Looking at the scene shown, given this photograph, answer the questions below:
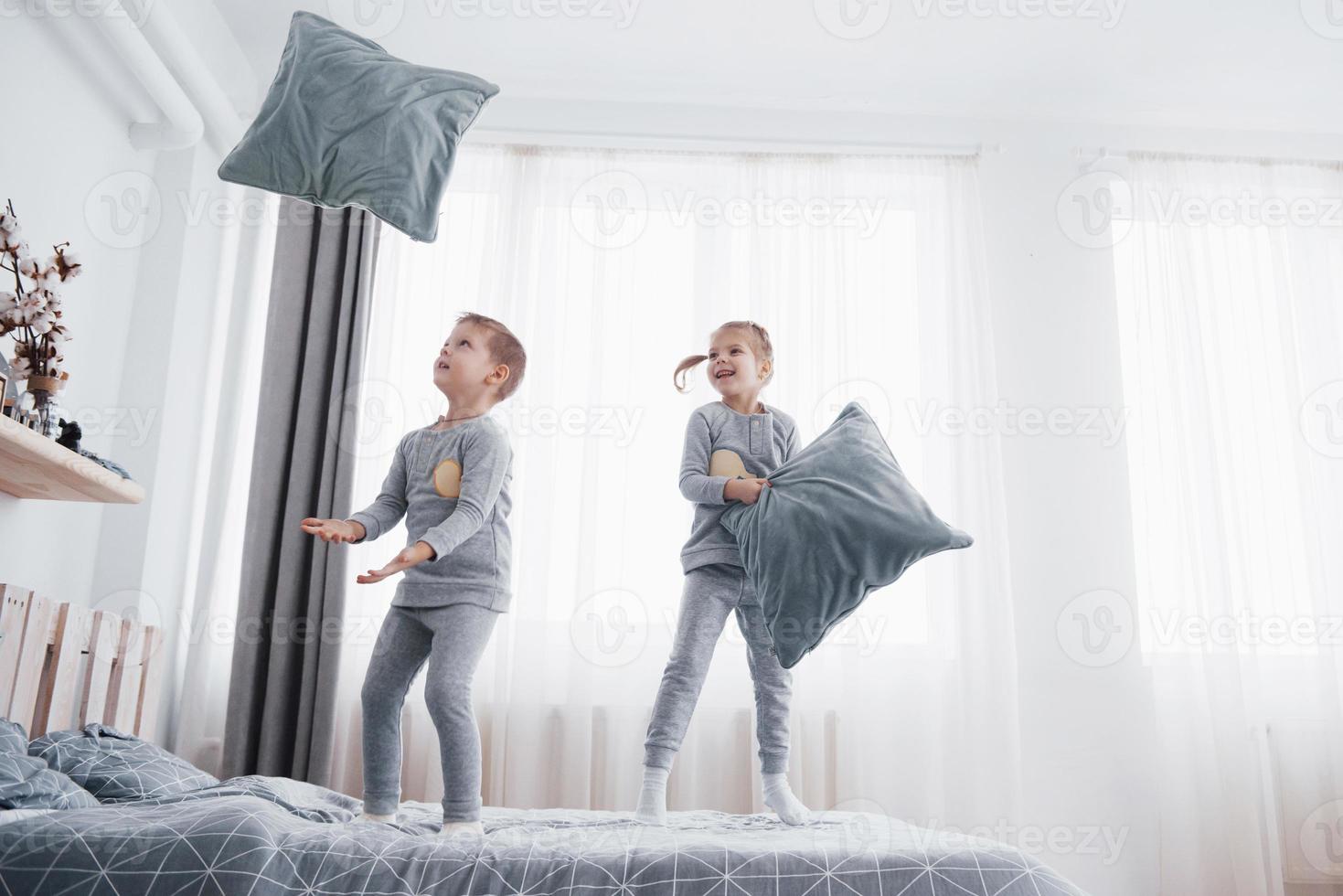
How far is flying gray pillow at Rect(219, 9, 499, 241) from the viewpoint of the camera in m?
1.67

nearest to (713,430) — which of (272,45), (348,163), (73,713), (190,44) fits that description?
(348,163)

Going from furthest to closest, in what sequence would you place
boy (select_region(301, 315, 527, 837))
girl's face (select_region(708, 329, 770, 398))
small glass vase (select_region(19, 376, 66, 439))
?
girl's face (select_region(708, 329, 770, 398))
small glass vase (select_region(19, 376, 66, 439))
boy (select_region(301, 315, 527, 837))

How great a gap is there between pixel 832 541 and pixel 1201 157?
2283 millimetres

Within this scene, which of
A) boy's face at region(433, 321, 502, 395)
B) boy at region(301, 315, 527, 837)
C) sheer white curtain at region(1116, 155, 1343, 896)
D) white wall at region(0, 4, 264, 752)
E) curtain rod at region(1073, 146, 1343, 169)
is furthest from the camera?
curtain rod at region(1073, 146, 1343, 169)

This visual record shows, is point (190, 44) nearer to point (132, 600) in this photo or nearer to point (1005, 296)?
point (132, 600)

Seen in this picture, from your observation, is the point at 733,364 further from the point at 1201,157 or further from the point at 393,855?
the point at 1201,157

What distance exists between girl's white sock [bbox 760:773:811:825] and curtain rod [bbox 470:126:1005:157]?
1.89 meters

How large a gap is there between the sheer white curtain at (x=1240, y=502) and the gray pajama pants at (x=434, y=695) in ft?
6.45

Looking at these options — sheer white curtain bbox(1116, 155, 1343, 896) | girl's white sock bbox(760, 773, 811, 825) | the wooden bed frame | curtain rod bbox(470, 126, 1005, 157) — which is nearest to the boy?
girl's white sock bbox(760, 773, 811, 825)

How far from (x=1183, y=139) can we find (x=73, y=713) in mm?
3280

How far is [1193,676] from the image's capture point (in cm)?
285

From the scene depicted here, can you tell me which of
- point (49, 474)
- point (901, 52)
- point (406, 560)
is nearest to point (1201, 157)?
point (901, 52)

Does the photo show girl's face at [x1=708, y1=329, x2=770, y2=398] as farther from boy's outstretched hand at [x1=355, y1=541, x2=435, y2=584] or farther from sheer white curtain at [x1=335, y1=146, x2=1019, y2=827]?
sheer white curtain at [x1=335, y1=146, x2=1019, y2=827]

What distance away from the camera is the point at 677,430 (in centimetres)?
291
